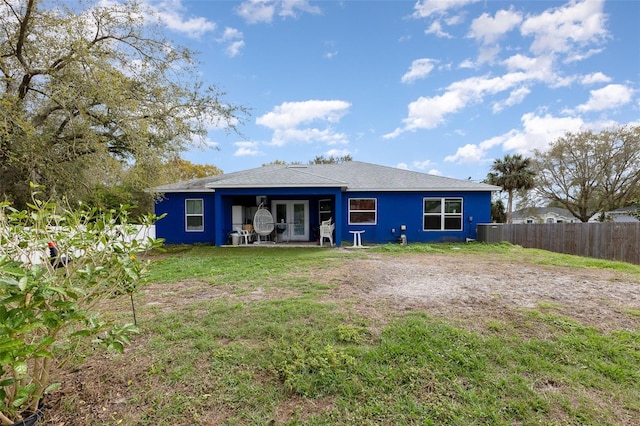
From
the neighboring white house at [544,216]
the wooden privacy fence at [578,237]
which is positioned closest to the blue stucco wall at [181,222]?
the wooden privacy fence at [578,237]

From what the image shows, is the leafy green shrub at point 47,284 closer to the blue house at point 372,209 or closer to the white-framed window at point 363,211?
the blue house at point 372,209

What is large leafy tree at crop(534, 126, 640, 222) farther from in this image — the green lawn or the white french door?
the green lawn

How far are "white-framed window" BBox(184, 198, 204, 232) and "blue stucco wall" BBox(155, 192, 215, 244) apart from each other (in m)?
0.13

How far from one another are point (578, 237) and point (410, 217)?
19.2 feet

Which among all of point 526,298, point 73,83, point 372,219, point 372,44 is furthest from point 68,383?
point 372,44

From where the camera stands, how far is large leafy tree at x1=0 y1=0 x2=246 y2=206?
776cm

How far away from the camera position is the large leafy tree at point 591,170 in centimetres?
2348

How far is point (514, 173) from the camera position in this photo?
25.1 m

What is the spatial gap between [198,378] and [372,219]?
1061cm

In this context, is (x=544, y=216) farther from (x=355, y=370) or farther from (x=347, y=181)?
(x=355, y=370)

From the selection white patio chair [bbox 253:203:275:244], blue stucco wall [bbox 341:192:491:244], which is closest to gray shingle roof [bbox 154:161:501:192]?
blue stucco wall [bbox 341:192:491:244]

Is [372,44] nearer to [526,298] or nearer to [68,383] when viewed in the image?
[526,298]

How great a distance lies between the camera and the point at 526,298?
4.61 m

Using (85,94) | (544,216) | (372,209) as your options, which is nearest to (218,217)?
(85,94)
